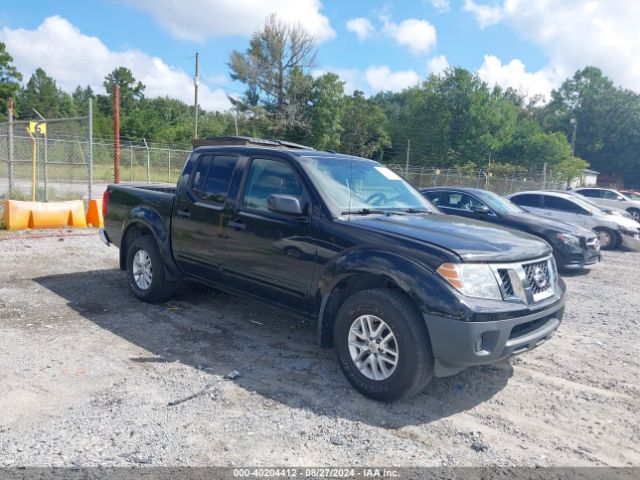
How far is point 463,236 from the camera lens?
3973 millimetres

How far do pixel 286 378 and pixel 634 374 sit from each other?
3104 millimetres

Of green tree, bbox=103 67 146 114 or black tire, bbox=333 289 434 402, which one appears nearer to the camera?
black tire, bbox=333 289 434 402

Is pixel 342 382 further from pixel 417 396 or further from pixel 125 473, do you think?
pixel 125 473

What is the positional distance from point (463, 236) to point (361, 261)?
0.82 meters

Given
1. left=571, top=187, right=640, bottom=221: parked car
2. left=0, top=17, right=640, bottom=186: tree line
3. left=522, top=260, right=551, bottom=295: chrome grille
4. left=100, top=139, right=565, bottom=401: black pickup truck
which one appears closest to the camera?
left=100, top=139, right=565, bottom=401: black pickup truck

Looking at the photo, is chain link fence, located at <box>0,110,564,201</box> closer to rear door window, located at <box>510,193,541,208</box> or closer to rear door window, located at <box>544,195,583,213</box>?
rear door window, located at <box>510,193,541,208</box>

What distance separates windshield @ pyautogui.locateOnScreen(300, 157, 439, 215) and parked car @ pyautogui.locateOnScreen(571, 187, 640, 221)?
16.5m

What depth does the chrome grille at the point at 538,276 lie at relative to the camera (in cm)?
389

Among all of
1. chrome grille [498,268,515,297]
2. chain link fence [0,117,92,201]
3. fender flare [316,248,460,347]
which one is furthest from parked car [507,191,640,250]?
chain link fence [0,117,92,201]

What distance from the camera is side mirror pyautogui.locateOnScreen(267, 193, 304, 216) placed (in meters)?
4.20

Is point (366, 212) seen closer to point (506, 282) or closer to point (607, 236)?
point (506, 282)

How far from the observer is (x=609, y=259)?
38.2 feet


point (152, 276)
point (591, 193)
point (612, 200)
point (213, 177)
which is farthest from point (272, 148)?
point (591, 193)

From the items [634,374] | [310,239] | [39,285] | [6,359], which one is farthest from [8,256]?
[634,374]
